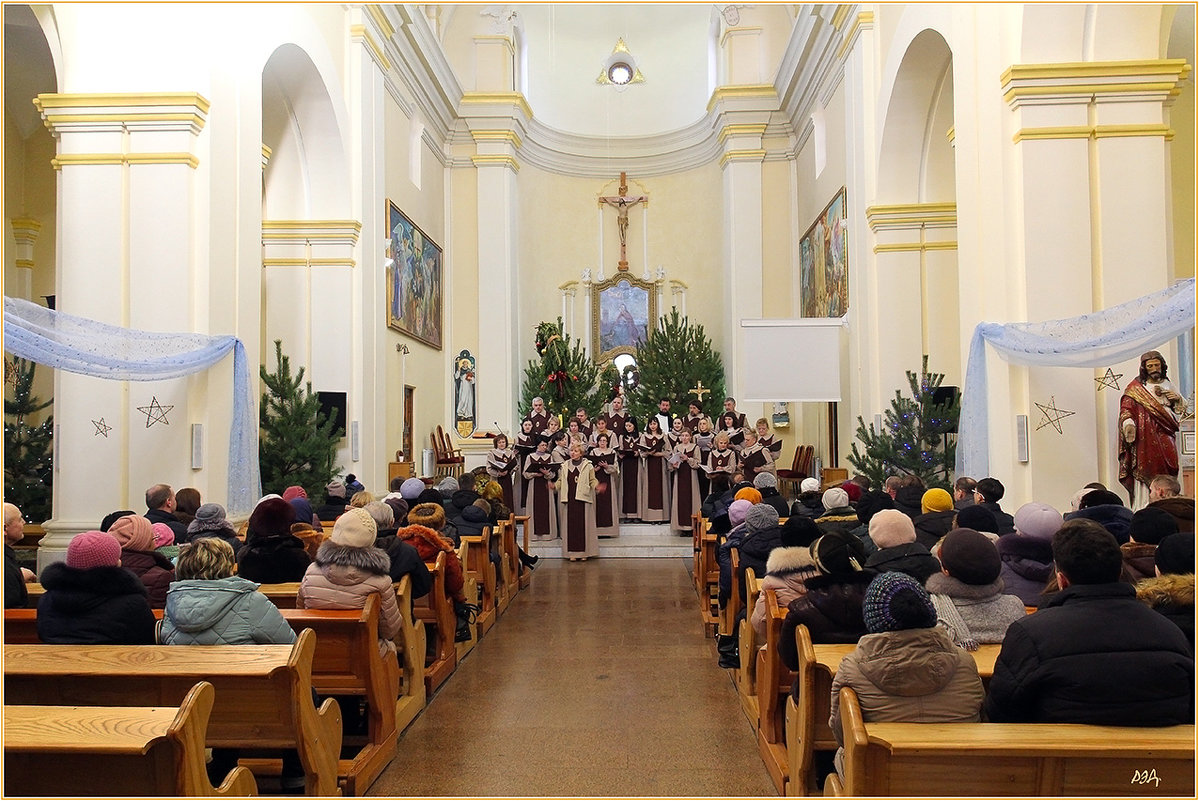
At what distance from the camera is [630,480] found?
14.3 m

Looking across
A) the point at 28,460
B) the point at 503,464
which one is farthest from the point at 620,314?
the point at 28,460

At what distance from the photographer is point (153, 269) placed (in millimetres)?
8461

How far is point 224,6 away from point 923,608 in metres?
8.83

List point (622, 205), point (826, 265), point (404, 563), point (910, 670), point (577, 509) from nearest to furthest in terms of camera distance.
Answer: point (910, 670) → point (404, 563) → point (577, 509) → point (826, 265) → point (622, 205)

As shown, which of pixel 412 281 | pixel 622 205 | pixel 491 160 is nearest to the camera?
pixel 412 281

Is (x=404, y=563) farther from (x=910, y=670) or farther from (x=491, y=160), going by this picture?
(x=491, y=160)

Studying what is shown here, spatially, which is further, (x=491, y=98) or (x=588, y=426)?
(x=491, y=98)

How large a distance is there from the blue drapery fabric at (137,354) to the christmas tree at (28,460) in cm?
189

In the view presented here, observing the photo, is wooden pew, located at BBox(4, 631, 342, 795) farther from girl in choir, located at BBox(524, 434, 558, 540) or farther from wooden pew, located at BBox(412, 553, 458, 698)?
girl in choir, located at BBox(524, 434, 558, 540)

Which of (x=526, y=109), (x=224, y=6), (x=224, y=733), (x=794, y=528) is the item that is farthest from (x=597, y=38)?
(x=224, y=733)

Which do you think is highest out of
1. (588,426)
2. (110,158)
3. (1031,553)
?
(110,158)

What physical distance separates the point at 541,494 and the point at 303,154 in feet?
18.7

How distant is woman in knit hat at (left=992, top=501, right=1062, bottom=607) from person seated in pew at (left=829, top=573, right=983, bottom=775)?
1.75 m

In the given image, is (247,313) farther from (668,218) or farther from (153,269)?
(668,218)
